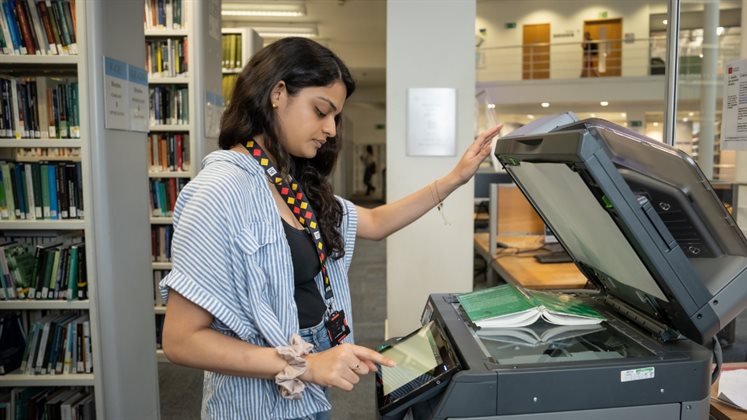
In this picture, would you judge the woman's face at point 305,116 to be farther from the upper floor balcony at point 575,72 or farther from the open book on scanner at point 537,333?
the upper floor balcony at point 575,72

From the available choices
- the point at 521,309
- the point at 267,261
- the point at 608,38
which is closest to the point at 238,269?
the point at 267,261

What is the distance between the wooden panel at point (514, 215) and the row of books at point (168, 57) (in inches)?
92.3

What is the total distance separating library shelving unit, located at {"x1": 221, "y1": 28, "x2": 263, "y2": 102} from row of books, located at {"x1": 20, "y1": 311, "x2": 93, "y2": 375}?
2.50 meters

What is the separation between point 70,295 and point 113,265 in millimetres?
282

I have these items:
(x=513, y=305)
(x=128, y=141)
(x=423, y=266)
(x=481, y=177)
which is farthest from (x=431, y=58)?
(x=481, y=177)

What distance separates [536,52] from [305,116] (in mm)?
12539

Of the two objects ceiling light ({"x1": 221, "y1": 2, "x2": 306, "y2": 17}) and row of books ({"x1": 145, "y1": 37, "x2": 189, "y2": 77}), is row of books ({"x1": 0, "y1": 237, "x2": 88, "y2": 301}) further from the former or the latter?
ceiling light ({"x1": 221, "y1": 2, "x2": 306, "y2": 17})

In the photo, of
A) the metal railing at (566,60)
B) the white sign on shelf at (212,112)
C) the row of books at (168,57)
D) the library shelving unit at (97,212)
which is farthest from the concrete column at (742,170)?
the metal railing at (566,60)

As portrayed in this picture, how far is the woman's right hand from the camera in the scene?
842mm

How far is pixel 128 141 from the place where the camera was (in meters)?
2.22

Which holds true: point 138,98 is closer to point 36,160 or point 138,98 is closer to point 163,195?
point 36,160

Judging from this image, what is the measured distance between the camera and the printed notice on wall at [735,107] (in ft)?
4.80

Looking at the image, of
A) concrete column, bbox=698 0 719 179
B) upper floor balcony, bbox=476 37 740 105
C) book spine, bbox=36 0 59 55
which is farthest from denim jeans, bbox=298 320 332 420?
upper floor balcony, bbox=476 37 740 105

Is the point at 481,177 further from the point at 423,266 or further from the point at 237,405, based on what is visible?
the point at 237,405
